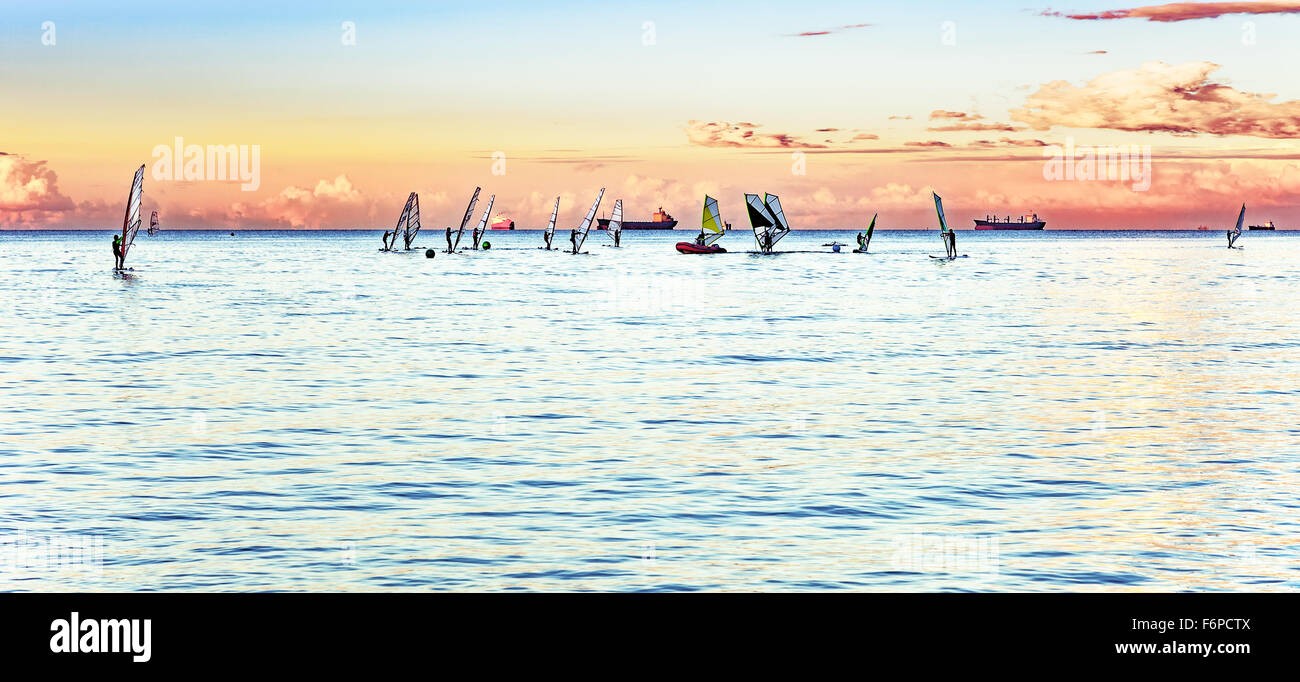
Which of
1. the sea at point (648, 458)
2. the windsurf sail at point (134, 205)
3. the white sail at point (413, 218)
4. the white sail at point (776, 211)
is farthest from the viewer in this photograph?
the white sail at point (413, 218)

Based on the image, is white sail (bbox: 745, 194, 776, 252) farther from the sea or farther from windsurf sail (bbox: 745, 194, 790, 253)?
the sea

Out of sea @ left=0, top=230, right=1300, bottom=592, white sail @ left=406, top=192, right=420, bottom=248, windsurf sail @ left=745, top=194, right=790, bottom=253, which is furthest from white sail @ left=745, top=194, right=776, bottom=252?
sea @ left=0, top=230, right=1300, bottom=592

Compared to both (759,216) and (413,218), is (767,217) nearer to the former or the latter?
(759,216)

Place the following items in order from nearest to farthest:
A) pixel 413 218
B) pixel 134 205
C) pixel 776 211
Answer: pixel 134 205 < pixel 776 211 < pixel 413 218

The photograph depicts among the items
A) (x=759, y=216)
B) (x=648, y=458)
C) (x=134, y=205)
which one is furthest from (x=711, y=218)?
(x=648, y=458)

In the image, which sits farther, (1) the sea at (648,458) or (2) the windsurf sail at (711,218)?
(2) the windsurf sail at (711,218)

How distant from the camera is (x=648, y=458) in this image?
17953 millimetres

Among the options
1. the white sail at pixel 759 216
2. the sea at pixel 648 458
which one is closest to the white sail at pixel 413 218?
the white sail at pixel 759 216

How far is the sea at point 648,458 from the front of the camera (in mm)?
12125

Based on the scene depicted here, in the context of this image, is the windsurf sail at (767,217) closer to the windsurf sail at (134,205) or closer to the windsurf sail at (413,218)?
the windsurf sail at (413,218)

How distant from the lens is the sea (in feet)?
39.8

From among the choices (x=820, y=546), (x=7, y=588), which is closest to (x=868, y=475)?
(x=820, y=546)

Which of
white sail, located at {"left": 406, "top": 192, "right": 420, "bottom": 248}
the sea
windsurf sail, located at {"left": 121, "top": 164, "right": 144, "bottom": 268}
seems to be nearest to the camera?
the sea
